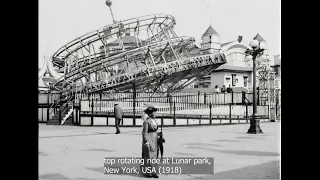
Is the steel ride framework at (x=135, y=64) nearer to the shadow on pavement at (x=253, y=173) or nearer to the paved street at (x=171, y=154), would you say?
the paved street at (x=171, y=154)

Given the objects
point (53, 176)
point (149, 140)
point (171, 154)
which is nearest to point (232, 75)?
point (171, 154)

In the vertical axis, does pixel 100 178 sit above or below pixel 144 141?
below

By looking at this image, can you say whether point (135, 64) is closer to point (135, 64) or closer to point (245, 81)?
point (135, 64)

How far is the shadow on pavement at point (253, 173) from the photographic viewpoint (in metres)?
7.99

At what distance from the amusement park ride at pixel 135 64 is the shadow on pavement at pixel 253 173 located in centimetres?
939

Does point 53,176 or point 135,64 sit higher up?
point 135,64

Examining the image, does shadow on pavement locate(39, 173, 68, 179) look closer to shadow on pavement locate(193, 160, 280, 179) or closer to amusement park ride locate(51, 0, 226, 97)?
shadow on pavement locate(193, 160, 280, 179)

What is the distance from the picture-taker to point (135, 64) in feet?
74.3

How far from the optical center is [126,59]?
69.9 feet

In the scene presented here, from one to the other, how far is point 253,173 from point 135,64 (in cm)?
1521

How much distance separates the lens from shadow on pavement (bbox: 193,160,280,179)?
7.99 meters
